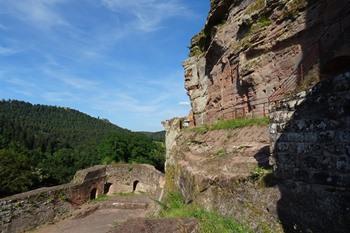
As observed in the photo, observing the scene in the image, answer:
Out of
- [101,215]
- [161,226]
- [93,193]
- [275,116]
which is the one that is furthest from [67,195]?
[275,116]

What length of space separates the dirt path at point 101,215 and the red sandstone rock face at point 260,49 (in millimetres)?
6472

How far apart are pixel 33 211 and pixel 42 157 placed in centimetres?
3725

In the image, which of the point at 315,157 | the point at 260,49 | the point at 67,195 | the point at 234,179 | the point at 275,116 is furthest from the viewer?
the point at 67,195

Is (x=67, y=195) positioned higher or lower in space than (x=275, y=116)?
lower

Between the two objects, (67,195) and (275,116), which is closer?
(275,116)

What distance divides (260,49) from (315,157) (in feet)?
31.3

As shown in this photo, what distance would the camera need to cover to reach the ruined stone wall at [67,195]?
1521 centimetres

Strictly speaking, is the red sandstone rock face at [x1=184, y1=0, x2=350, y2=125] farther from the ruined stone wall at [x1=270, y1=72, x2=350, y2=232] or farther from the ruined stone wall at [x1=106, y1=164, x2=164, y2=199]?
the ruined stone wall at [x1=106, y1=164, x2=164, y2=199]

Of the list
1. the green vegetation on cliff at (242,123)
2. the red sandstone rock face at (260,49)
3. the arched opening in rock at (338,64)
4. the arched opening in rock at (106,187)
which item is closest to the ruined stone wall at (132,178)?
the arched opening in rock at (106,187)

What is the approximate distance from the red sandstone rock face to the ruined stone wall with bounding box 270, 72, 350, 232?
2.12 metres

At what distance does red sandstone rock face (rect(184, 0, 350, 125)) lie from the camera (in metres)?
10.1

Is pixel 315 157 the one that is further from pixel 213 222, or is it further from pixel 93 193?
pixel 93 193

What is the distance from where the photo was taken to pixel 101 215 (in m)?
20.5

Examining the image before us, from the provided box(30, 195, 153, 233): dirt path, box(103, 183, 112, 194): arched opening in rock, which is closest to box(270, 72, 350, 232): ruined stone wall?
box(30, 195, 153, 233): dirt path
